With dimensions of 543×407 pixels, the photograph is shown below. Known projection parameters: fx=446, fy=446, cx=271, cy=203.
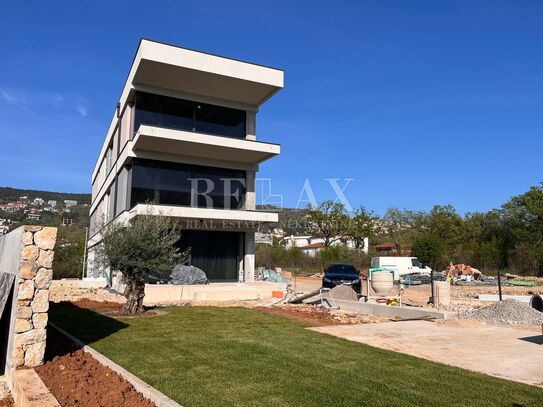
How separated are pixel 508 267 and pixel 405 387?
142 ft

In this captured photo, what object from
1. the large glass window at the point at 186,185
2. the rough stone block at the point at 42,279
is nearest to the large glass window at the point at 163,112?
the large glass window at the point at 186,185

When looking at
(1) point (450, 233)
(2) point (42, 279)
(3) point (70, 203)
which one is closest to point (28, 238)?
(2) point (42, 279)

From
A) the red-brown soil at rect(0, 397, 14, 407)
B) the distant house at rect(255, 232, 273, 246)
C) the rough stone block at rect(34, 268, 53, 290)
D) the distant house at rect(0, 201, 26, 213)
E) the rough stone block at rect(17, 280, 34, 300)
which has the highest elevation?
the distant house at rect(0, 201, 26, 213)

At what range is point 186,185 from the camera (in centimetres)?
2344

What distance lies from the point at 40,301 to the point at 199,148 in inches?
647

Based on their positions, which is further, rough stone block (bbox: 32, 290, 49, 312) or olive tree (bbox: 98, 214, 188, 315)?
olive tree (bbox: 98, 214, 188, 315)

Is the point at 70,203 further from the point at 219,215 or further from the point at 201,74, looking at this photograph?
the point at 201,74

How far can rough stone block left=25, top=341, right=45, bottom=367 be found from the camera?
6.80m

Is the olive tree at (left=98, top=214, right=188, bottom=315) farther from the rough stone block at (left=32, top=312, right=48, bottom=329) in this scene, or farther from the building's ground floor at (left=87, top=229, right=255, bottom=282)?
the building's ground floor at (left=87, top=229, right=255, bottom=282)

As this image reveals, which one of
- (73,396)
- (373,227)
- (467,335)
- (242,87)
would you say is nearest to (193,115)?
(242,87)

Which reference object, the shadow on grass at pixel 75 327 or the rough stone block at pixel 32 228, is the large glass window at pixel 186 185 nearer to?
the shadow on grass at pixel 75 327

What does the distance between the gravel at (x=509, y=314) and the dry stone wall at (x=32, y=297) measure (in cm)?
1124

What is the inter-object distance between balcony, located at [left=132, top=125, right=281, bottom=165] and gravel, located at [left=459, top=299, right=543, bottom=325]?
535 inches

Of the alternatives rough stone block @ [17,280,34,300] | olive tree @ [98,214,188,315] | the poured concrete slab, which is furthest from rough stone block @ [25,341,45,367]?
the poured concrete slab
